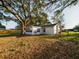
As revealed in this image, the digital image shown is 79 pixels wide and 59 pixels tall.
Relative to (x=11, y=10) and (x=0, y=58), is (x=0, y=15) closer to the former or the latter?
(x=11, y=10)

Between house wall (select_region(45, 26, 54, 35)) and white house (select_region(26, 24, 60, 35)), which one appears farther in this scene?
white house (select_region(26, 24, 60, 35))

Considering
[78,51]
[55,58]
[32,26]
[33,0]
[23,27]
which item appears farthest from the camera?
[32,26]

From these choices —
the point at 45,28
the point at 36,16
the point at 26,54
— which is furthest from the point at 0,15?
the point at 26,54

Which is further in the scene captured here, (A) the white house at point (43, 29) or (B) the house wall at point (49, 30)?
(A) the white house at point (43, 29)

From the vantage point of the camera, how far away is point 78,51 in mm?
12586

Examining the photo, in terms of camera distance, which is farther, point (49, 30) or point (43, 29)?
point (43, 29)

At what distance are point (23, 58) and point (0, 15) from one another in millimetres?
31382

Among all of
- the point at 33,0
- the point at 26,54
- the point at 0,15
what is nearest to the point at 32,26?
the point at 0,15

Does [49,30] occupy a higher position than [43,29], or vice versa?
[43,29]

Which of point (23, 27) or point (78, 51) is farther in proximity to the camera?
point (23, 27)

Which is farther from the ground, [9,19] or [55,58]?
[9,19]

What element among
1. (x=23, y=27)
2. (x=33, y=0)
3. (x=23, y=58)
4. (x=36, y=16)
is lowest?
(x=23, y=58)

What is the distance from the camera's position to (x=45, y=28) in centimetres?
4944

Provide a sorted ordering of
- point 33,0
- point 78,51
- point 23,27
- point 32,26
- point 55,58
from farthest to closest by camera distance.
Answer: point 32,26
point 23,27
point 33,0
point 78,51
point 55,58
